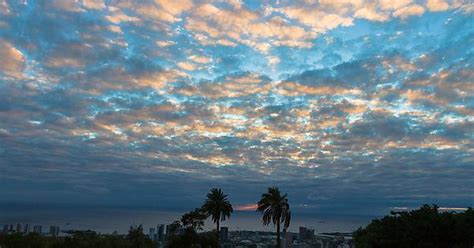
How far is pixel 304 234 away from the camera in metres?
95.0

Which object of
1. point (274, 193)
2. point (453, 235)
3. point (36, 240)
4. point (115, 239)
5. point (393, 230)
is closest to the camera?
point (453, 235)

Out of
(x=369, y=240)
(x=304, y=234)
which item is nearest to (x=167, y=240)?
(x=369, y=240)

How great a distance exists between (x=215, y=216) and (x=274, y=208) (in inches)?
294

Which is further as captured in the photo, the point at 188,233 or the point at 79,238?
the point at 188,233

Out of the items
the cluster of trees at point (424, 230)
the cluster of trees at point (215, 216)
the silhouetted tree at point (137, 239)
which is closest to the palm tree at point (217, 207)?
the cluster of trees at point (215, 216)

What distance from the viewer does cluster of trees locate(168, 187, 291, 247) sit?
140ft

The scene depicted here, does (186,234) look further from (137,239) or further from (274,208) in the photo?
(274,208)

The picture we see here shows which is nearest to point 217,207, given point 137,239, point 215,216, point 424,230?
point 215,216

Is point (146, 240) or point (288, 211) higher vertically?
point (288, 211)

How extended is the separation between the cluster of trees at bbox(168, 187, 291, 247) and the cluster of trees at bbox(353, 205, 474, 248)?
47.6 ft

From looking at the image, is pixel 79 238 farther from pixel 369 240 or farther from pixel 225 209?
pixel 369 240

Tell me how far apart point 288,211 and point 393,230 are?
16.9 meters

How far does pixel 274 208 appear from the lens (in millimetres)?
48094

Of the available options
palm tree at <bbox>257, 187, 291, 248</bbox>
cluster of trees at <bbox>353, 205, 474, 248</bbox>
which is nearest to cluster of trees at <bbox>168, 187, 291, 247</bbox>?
palm tree at <bbox>257, 187, 291, 248</bbox>
